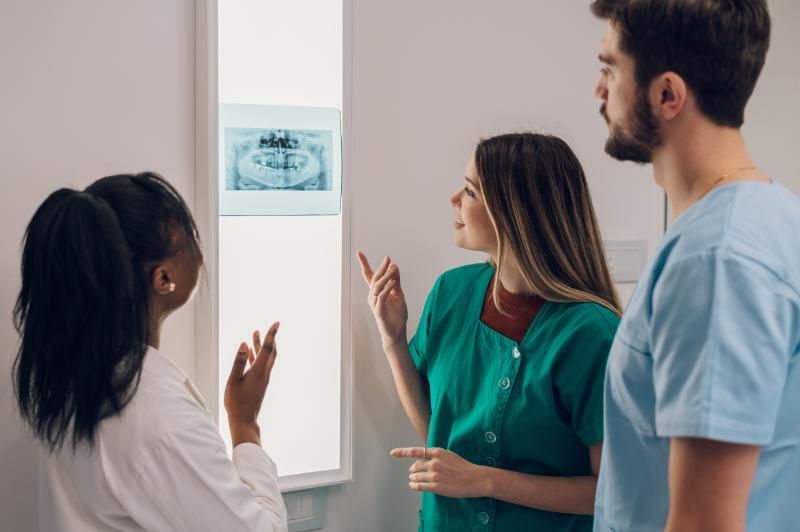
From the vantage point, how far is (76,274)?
1.02 m

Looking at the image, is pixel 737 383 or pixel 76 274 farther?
pixel 76 274

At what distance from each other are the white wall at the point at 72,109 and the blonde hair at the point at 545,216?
0.57 metres

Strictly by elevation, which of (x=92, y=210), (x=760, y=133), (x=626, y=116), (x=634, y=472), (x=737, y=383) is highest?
(x=760, y=133)

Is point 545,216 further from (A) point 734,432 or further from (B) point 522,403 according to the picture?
(A) point 734,432

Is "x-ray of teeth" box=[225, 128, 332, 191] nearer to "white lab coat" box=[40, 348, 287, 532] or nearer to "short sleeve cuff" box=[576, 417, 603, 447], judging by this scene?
"white lab coat" box=[40, 348, 287, 532]

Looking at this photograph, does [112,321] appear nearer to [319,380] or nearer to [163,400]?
[163,400]

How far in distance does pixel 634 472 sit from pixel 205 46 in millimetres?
989

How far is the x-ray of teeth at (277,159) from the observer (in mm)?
1438

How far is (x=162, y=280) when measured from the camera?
1.13 meters

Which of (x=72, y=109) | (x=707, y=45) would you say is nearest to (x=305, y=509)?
(x=72, y=109)

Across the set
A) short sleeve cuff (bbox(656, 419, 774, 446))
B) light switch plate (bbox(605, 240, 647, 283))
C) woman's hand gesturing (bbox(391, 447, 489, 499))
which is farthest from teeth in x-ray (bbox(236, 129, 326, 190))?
short sleeve cuff (bbox(656, 419, 774, 446))

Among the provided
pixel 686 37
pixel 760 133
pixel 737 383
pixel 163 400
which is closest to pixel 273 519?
pixel 163 400

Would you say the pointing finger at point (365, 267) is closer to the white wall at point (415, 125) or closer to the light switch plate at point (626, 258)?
the white wall at point (415, 125)

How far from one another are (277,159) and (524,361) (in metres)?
0.58
